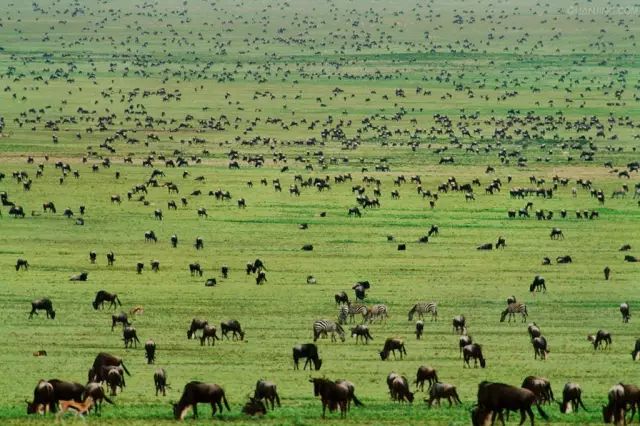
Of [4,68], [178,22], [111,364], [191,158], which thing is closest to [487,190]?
[191,158]

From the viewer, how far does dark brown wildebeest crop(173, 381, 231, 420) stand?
94.7 feet

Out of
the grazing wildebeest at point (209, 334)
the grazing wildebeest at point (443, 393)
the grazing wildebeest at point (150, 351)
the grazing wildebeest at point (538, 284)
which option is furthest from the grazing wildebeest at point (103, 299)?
the grazing wildebeest at point (443, 393)

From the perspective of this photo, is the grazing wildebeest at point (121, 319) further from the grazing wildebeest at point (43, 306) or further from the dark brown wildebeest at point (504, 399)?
the dark brown wildebeest at point (504, 399)

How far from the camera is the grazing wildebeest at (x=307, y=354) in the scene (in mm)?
36031

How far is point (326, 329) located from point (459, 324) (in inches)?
159

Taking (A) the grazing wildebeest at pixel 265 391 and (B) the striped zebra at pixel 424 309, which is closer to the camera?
(A) the grazing wildebeest at pixel 265 391

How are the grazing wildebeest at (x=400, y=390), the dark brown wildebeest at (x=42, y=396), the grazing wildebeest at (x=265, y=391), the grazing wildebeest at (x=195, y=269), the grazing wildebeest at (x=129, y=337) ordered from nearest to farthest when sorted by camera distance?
the dark brown wildebeest at (x=42, y=396) < the grazing wildebeest at (x=265, y=391) < the grazing wildebeest at (x=400, y=390) < the grazing wildebeest at (x=129, y=337) < the grazing wildebeest at (x=195, y=269)

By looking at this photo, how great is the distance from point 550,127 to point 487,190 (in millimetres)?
Result: 38287

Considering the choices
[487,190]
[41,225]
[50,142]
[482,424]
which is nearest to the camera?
[482,424]

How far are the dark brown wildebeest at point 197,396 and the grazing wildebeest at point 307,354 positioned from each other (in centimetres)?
708

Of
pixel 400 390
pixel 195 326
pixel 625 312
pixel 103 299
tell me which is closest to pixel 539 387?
pixel 400 390

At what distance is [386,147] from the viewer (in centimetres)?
10906

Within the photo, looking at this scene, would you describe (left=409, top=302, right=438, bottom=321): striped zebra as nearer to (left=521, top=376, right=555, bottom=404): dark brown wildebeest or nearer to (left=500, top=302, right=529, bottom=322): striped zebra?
(left=500, top=302, right=529, bottom=322): striped zebra

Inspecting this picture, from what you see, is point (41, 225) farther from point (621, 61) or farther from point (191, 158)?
point (621, 61)
